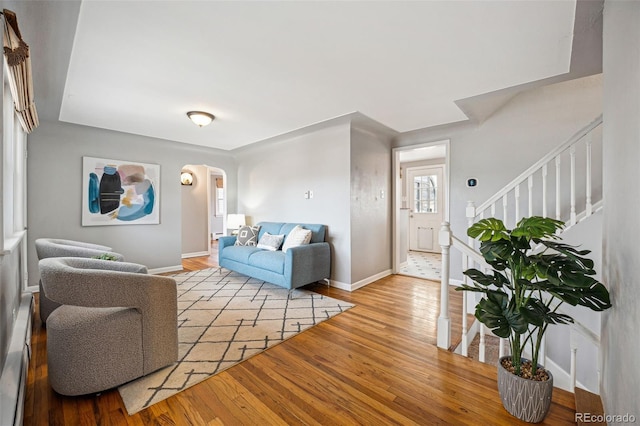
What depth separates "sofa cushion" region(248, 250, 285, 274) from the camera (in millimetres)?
3540

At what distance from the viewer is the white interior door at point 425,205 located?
22.9ft

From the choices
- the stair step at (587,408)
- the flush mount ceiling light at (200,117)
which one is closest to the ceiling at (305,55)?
the flush mount ceiling light at (200,117)

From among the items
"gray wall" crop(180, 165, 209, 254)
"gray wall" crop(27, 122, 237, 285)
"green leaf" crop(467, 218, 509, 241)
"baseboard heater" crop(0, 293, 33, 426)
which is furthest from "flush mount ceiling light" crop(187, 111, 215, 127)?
"gray wall" crop(180, 165, 209, 254)

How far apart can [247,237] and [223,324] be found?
6.64 ft

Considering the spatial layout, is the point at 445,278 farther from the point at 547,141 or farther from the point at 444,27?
the point at 547,141

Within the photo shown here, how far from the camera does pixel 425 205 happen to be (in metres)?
7.25

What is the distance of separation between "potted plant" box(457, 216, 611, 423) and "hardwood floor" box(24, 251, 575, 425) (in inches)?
6.9

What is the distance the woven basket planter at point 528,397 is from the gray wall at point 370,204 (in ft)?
8.01

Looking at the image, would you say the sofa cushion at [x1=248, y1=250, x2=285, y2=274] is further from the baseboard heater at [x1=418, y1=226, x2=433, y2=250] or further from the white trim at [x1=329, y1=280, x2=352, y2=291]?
the baseboard heater at [x1=418, y1=226, x2=433, y2=250]

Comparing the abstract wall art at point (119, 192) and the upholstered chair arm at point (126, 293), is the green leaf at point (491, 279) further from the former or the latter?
the abstract wall art at point (119, 192)

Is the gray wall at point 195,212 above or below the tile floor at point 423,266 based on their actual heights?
above

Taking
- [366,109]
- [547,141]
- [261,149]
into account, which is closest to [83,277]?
[366,109]

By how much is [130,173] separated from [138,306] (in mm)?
3616

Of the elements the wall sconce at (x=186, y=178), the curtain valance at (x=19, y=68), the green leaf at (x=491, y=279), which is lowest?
the green leaf at (x=491, y=279)
